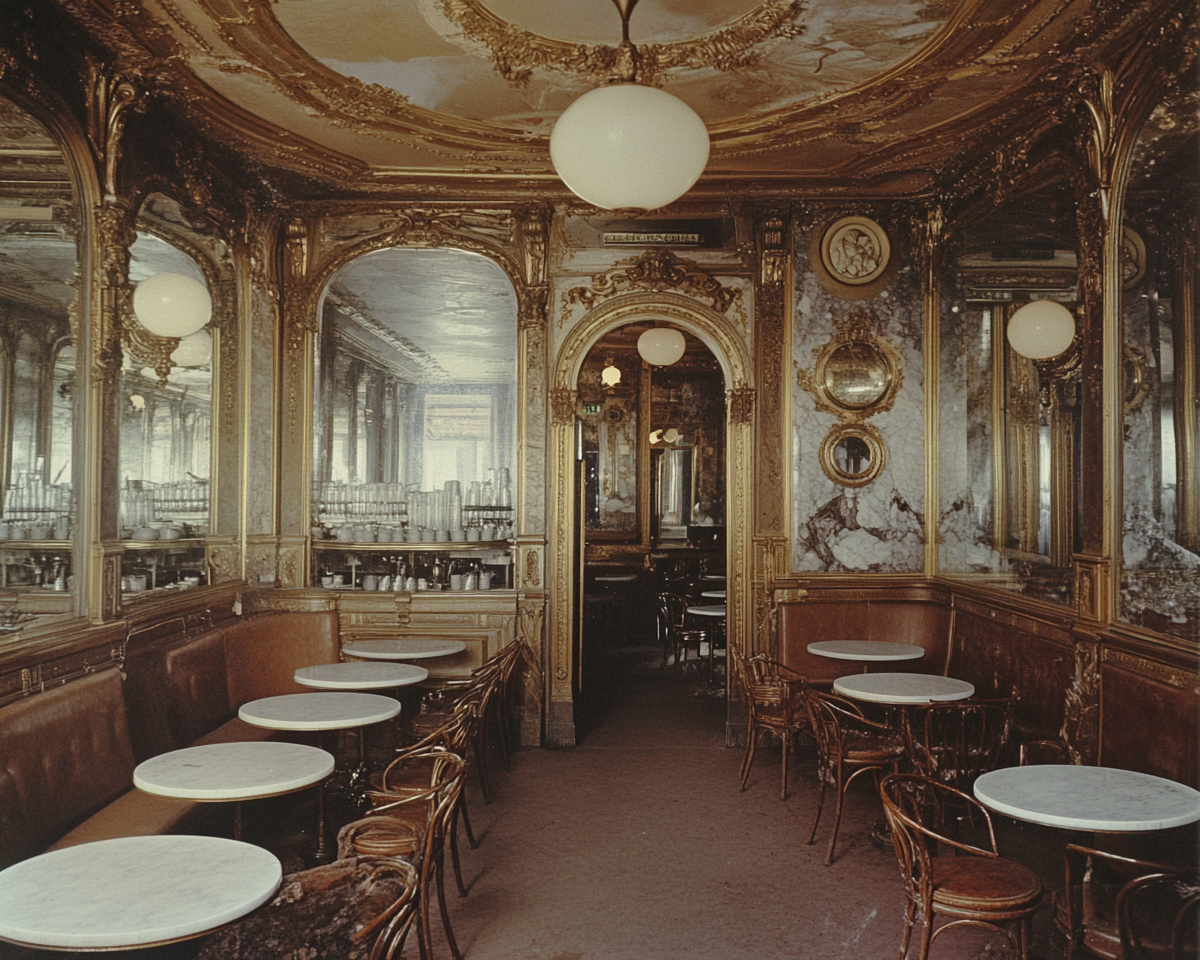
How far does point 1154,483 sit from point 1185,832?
1.68 metres

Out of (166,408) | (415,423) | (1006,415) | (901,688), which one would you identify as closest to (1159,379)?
(1006,415)

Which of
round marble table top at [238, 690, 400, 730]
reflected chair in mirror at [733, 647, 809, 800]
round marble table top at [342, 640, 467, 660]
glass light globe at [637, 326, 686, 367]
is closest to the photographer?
round marble table top at [238, 690, 400, 730]

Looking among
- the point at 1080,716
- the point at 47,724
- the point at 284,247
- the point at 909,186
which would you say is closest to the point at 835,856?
the point at 1080,716

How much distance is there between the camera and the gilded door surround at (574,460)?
6523 mm

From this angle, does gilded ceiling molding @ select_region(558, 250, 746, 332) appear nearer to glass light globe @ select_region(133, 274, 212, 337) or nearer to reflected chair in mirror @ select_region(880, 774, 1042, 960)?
glass light globe @ select_region(133, 274, 212, 337)

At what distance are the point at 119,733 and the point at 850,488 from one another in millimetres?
4992

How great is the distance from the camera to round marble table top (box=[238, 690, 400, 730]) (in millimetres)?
3984

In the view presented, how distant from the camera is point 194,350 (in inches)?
235

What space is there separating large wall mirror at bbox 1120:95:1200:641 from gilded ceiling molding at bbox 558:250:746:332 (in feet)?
9.14

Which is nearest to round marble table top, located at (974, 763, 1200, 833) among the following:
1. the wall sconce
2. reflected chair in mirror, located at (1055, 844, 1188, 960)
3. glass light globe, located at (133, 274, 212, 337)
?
reflected chair in mirror, located at (1055, 844, 1188, 960)

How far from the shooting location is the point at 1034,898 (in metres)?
2.82

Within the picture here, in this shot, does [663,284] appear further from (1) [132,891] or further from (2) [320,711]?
(1) [132,891]

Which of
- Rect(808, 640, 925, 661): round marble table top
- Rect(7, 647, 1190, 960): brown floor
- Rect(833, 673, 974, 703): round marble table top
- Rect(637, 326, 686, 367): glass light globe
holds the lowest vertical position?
Rect(7, 647, 1190, 960): brown floor

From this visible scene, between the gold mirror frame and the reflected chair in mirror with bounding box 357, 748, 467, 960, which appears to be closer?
the reflected chair in mirror with bounding box 357, 748, 467, 960
